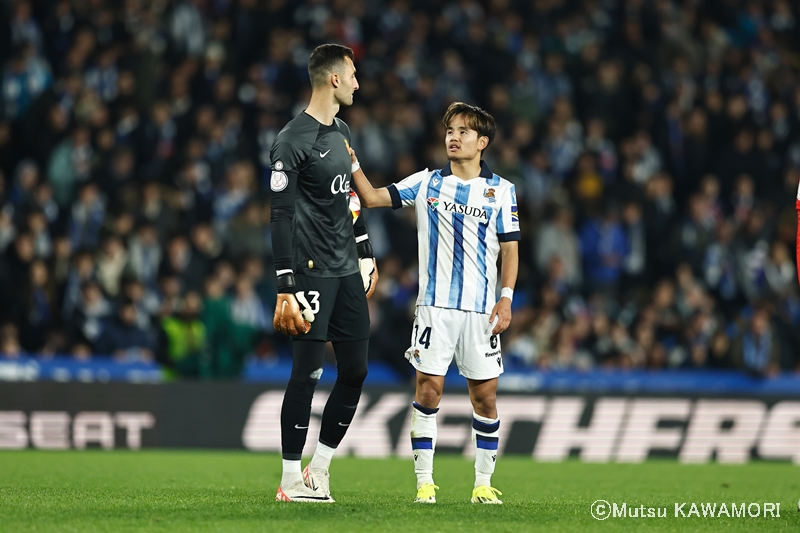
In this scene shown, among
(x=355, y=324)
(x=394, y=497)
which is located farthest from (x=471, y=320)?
(x=394, y=497)

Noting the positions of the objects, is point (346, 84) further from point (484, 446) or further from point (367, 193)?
point (484, 446)

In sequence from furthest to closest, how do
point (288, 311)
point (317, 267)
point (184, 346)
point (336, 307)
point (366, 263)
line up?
point (184, 346) → point (366, 263) → point (336, 307) → point (317, 267) → point (288, 311)

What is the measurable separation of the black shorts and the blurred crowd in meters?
7.25

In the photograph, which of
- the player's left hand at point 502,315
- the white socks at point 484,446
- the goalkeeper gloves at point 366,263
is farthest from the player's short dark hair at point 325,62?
the white socks at point 484,446

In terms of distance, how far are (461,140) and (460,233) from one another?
0.62 metres

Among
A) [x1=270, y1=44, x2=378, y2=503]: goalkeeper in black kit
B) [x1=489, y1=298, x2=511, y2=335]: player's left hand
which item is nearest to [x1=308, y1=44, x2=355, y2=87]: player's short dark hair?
[x1=270, y1=44, x2=378, y2=503]: goalkeeper in black kit

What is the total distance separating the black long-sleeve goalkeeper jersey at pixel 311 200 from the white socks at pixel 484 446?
1367 mm

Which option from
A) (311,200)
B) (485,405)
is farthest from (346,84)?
(485,405)

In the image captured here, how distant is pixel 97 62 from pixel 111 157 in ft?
6.40

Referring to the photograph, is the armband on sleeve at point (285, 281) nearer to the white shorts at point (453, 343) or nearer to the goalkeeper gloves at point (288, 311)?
the goalkeeper gloves at point (288, 311)

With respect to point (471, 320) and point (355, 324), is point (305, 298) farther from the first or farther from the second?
point (471, 320)

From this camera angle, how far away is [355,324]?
22.9 feet

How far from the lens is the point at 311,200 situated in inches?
271

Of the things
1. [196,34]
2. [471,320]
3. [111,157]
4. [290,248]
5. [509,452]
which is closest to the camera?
[290,248]
